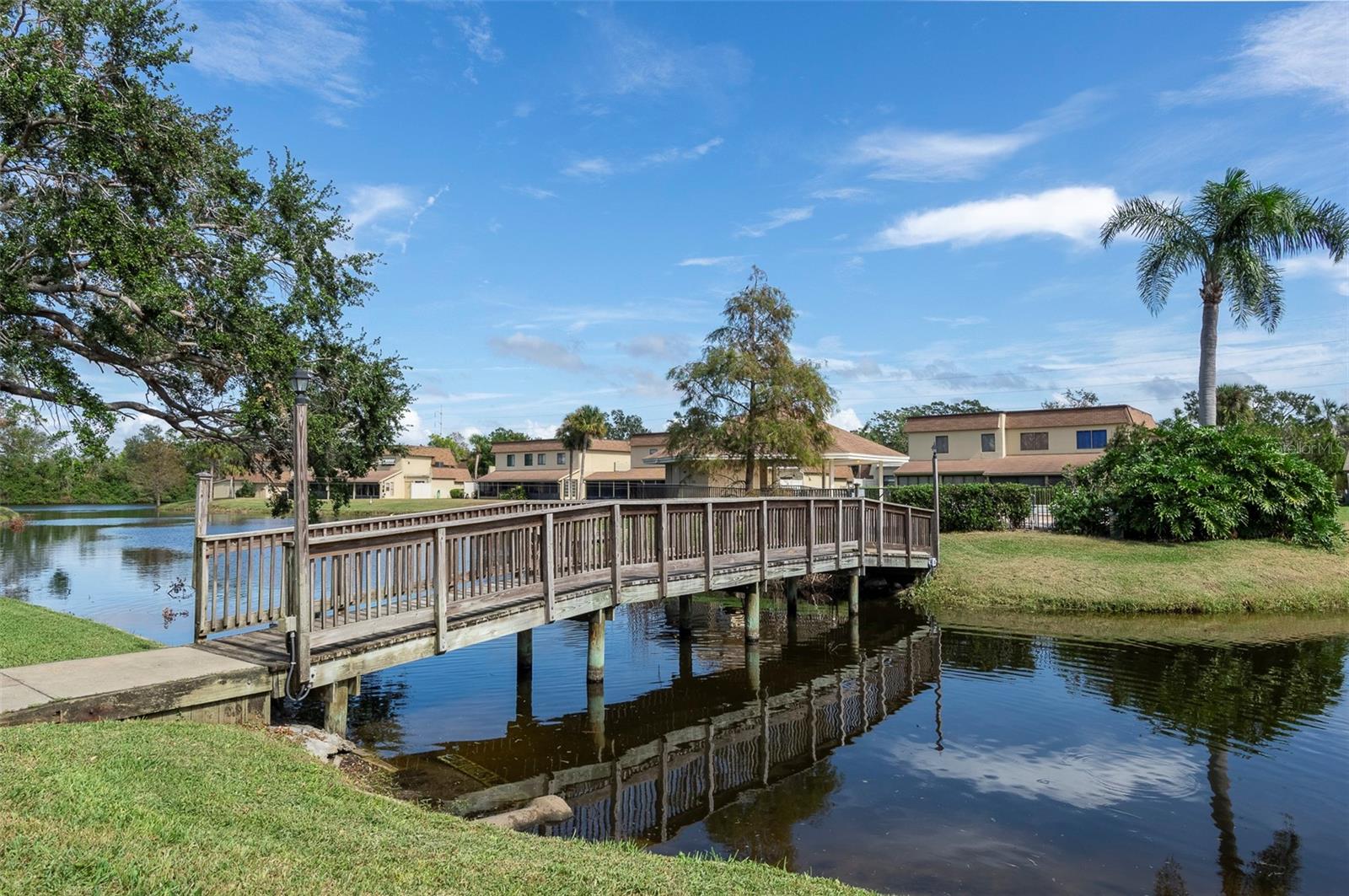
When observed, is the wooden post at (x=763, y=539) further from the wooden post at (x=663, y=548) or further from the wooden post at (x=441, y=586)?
the wooden post at (x=441, y=586)

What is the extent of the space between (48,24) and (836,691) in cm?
1656

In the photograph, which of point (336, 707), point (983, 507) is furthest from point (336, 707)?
point (983, 507)

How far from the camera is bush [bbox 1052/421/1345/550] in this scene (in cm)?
2248

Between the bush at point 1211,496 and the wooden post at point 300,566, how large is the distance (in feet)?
72.1

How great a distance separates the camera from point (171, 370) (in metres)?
15.1

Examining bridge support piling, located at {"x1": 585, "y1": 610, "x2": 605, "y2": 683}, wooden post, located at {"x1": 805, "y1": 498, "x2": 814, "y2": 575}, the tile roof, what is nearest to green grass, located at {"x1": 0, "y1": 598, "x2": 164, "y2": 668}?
bridge support piling, located at {"x1": 585, "y1": 610, "x2": 605, "y2": 683}

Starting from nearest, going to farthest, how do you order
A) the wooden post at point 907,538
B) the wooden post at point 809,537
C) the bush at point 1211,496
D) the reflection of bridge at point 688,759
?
the reflection of bridge at point 688,759
the wooden post at point 809,537
the wooden post at point 907,538
the bush at point 1211,496

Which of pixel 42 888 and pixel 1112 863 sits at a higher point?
pixel 42 888

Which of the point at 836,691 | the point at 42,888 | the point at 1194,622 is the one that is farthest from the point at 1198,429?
the point at 42,888

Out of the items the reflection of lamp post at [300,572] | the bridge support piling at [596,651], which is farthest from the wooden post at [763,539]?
the reflection of lamp post at [300,572]

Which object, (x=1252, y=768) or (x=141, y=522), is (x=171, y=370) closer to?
(x=1252, y=768)

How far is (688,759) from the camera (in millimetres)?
9602

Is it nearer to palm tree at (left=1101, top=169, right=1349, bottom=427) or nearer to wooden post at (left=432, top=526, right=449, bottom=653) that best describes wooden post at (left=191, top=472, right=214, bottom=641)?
wooden post at (left=432, top=526, right=449, bottom=653)

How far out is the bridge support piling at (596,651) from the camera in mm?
12609
